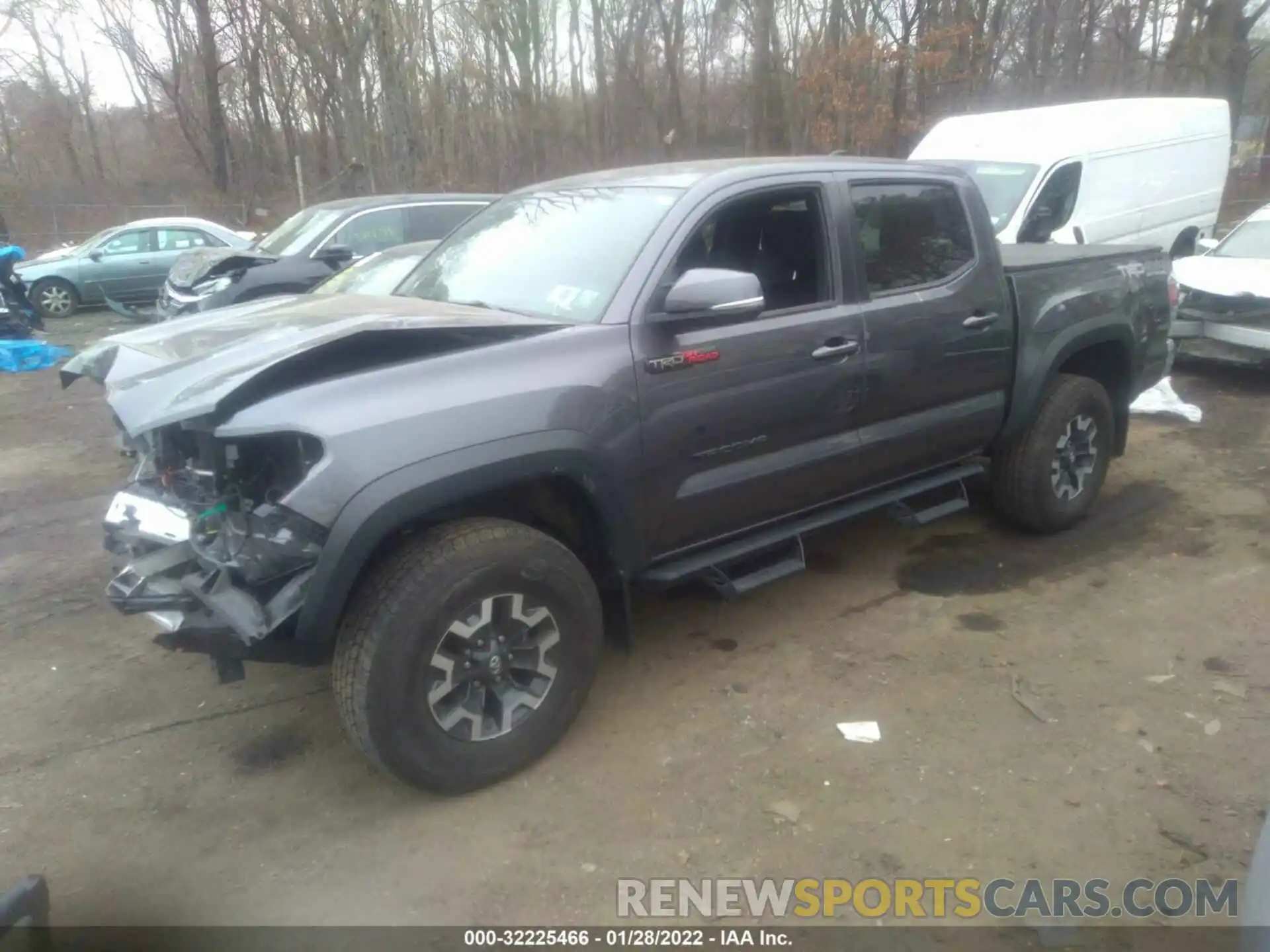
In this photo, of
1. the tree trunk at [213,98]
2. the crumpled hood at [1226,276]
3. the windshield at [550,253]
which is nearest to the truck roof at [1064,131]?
the crumpled hood at [1226,276]

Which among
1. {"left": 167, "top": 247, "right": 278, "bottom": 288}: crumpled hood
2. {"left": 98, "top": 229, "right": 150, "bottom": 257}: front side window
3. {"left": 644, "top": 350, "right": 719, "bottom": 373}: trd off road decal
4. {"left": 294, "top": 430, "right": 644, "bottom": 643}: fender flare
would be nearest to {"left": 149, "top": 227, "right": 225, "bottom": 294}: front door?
{"left": 98, "top": 229, "right": 150, "bottom": 257}: front side window

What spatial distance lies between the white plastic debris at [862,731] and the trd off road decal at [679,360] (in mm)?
1439

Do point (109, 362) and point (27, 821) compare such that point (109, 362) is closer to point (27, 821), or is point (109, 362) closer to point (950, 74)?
point (27, 821)

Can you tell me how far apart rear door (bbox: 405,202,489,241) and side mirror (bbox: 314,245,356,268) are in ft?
4.76

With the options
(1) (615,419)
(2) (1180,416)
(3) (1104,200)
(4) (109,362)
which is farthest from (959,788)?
(3) (1104,200)

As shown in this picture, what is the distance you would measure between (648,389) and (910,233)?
5.75 feet

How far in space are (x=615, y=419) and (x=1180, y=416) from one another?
19.4 ft

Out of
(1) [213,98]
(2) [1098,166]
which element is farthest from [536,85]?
(2) [1098,166]

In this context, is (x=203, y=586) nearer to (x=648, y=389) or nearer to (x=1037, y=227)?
(x=648, y=389)

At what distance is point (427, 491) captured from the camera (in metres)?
2.88

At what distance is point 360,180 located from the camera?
20750mm

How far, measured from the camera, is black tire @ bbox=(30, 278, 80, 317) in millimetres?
14398

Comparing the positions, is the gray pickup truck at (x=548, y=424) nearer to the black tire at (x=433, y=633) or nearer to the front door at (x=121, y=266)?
the black tire at (x=433, y=633)

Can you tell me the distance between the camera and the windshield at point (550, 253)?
353 centimetres
